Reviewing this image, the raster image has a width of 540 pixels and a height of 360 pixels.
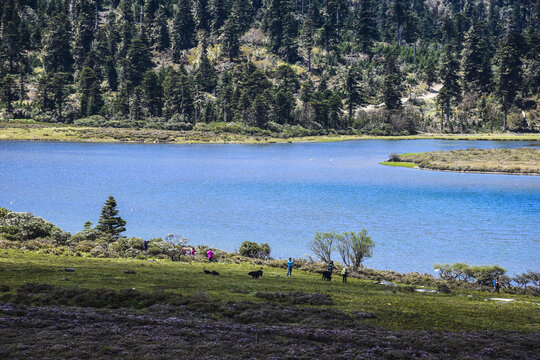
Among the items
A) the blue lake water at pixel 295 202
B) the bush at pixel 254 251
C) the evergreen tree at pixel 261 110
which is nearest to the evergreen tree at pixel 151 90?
the evergreen tree at pixel 261 110

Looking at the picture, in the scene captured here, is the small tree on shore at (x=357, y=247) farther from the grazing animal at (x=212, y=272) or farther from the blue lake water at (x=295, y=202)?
the grazing animal at (x=212, y=272)

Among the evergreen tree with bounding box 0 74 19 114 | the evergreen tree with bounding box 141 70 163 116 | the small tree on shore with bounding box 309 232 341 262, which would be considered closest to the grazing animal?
the small tree on shore with bounding box 309 232 341 262

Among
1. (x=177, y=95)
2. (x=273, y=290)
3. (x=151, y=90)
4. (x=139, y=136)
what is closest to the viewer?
(x=273, y=290)

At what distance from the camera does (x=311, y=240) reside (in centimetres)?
5353

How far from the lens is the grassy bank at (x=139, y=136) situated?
174 meters

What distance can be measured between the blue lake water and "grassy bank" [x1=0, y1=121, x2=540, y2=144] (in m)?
44.4

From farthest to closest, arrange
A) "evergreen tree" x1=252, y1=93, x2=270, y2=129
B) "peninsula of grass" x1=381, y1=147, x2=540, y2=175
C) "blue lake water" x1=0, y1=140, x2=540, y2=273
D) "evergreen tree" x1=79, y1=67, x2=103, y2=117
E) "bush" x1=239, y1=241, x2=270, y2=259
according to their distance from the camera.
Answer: "evergreen tree" x1=79, y1=67, x2=103, y2=117, "evergreen tree" x1=252, y1=93, x2=270, y2=129, "peninsula of grass" x1=381, y1=147, x2=540, y2=175, "blue lake water" x1=0, y1=140, x2=540, y2=273, "bush" x1=239, y1=241, x2=270, y2=259

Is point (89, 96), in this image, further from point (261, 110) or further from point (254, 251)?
point (254, 251)

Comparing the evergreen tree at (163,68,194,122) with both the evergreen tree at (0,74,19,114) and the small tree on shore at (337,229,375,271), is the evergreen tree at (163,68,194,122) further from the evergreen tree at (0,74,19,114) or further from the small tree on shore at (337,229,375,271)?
the small tree on shore at (337,229,375,271)

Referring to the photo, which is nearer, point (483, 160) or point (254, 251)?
point (254, 251)

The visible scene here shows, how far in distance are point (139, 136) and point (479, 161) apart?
11432 cm

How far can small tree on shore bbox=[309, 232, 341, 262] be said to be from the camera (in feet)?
158

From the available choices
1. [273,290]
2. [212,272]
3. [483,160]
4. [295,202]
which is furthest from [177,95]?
[273,290]

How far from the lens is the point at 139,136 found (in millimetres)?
181625
